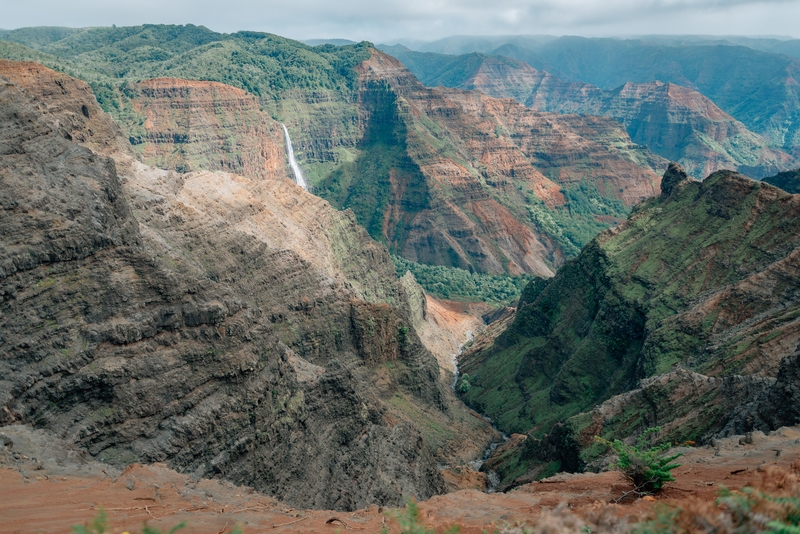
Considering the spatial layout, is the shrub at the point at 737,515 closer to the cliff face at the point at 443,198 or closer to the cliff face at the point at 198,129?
the cliff face at the point at 443,198

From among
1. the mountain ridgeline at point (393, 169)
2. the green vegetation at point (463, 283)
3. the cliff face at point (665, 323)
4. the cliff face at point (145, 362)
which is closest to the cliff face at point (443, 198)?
the mountain ridgeline at point (393, 169)

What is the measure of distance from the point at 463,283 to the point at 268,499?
113 metres

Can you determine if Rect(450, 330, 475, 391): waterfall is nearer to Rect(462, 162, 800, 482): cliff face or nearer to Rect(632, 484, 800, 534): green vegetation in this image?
Rect(462, 162, 800, 482): cliff face

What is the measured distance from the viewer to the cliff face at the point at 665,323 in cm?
4302

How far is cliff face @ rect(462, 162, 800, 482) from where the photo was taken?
43.0 meters

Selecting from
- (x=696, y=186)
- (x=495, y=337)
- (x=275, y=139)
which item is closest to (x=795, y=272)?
(x=696, y=186)

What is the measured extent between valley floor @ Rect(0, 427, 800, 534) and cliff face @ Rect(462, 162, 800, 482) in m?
13.5

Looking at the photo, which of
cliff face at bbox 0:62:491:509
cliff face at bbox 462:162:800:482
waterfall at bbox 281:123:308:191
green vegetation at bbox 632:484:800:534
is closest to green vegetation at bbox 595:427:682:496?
green vegetation at bbox 632:484:800:534

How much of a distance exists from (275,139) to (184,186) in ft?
412

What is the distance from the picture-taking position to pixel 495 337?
96938mm

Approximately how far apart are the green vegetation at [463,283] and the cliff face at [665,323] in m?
42.4

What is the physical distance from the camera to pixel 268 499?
27047 mm

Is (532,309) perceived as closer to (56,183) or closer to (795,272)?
(795,272)

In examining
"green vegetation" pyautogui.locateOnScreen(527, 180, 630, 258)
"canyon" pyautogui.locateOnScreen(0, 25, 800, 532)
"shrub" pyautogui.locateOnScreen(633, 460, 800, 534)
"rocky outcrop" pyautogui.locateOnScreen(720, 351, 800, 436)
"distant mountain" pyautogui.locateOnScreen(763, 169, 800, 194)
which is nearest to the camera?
"shrub" pyautogui.locateOnScreen(633, 460, 800, 534)
